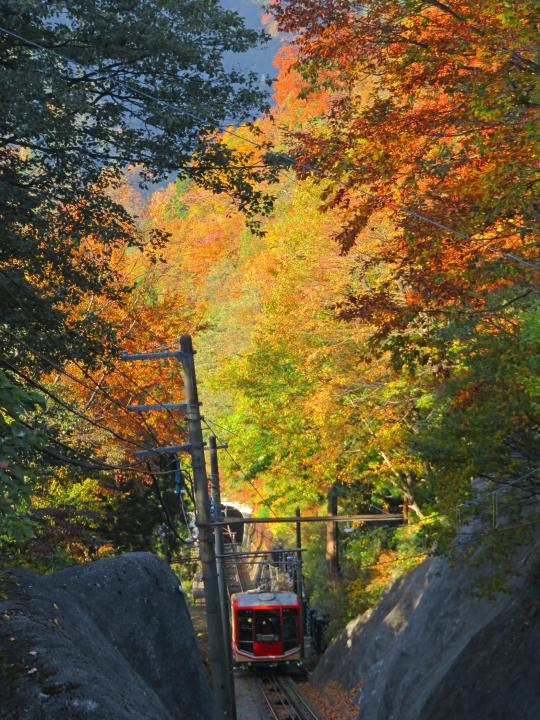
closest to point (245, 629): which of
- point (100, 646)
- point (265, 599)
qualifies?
point (265, 599)

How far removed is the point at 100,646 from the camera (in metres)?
9.65

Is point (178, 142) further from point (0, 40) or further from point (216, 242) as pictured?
point (216, 242)

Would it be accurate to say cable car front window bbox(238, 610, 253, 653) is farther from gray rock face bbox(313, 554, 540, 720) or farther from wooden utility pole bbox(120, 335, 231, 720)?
wooden utility pole bbox(120, 335, 231, 720)

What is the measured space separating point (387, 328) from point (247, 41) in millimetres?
5246

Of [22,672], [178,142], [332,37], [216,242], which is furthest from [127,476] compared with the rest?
[216,242]

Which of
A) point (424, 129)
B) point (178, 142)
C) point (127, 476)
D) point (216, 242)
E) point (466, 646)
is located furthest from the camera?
point (216, 242)

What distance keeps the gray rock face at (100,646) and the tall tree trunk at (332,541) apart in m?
19.9

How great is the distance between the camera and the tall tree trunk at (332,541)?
34.3 meters

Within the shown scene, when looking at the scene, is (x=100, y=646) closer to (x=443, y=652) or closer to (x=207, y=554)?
(x=207, y=554)

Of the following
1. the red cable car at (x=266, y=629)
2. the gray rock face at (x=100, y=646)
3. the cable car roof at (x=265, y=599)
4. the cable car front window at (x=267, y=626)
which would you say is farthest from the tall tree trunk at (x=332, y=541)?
the gray rock face at (x=100, y=646)

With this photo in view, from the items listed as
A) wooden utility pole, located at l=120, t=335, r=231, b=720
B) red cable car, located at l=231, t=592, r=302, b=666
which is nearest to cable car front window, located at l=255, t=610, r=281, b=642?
red cable car, located at l=231, t=592, r=302, b=666

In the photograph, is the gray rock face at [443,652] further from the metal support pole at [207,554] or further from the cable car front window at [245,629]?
the metal support pole at [207,554]

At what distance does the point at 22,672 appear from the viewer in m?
6.90

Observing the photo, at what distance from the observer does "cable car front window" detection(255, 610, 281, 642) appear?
32.0 meters
